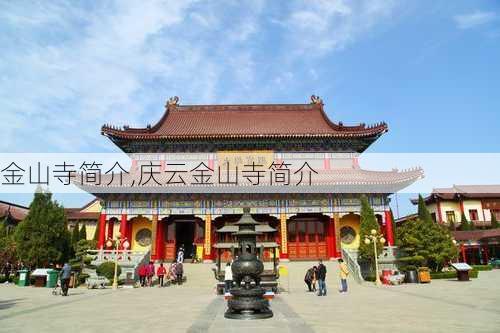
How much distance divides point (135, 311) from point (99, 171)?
63.6ft

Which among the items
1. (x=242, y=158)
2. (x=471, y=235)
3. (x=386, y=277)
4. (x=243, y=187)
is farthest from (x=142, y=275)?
(x=471, y=235)

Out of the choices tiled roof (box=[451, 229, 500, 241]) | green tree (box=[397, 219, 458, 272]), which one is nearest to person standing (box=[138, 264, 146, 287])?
green tree (box=[397, 219, 458, 272])

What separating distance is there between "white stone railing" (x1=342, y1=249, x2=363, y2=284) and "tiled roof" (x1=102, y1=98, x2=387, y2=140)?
9159 mm

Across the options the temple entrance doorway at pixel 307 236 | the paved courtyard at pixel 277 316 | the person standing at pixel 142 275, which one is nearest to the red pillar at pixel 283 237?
the temple entrance doorway at pixel 307 236

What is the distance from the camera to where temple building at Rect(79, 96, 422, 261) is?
26797mm

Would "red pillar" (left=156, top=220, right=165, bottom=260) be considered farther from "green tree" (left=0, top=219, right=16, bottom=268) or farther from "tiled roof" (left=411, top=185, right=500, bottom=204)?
"tiled roof" (left=411, top=185, right=500, bottom=204)

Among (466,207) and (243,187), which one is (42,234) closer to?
(243,187)

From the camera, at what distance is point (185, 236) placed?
29766 mm

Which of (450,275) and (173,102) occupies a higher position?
(173,102)

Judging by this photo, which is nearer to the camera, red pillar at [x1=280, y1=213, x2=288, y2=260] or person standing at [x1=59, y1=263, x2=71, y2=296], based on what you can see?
person standing at [x1=59, y1=263, x2=71, y2=296]

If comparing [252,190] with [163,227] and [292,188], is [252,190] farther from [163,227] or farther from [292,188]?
[163,227]

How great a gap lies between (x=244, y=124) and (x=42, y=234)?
17430mm

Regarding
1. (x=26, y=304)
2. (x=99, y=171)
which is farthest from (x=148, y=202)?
(x=26, y=304)

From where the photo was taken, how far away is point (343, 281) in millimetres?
16406
